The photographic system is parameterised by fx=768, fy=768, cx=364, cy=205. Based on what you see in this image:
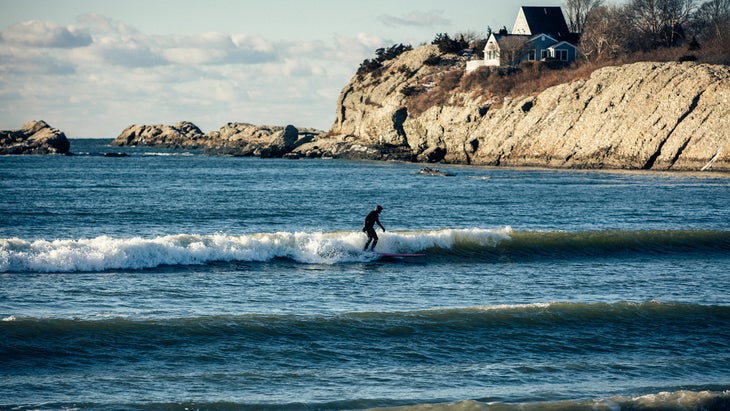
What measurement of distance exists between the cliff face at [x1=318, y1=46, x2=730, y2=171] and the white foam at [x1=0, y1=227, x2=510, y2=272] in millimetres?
45134

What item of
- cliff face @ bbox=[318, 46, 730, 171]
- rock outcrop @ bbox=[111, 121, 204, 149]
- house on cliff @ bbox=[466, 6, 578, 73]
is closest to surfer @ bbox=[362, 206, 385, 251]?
cliff face @ bbox=[318, 46, 730, 171]

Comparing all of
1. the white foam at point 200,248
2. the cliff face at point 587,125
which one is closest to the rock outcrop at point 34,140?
the cliff face at point 587,125

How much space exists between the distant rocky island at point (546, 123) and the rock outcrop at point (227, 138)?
0.54 meters

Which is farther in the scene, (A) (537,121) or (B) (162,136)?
(B) (162,136)

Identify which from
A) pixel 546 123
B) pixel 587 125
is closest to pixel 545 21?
pixel 546 123

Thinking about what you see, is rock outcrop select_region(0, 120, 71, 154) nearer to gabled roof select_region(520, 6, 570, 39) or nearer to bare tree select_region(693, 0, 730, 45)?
gabled roof select_region(520, 6, 570, 39)

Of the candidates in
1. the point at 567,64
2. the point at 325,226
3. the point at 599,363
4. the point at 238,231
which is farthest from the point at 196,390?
the point at 567,64

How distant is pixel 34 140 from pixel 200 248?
10683cm

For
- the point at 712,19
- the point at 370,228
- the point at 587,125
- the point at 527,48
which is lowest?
the point at 370,228

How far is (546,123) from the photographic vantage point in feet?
265

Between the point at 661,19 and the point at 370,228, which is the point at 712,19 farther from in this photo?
the point at 370,228

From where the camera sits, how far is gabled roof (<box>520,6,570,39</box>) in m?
110

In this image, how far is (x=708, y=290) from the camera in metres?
19.9

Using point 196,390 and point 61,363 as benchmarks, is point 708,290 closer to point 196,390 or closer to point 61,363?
point 196,390
